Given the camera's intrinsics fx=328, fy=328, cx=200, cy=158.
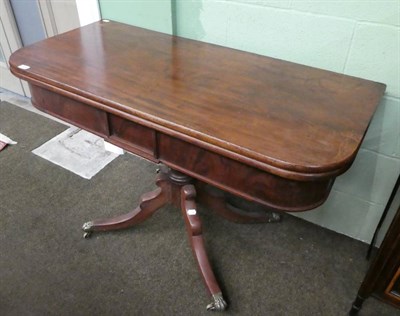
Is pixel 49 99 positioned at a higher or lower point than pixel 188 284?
higher

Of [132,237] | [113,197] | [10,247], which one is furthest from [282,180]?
[10,247]

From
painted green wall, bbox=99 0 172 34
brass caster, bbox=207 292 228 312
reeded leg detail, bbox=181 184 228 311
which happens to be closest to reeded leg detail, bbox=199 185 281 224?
reeded leg detail, bbox=181 184 228 311

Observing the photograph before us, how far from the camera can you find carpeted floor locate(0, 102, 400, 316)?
117cm

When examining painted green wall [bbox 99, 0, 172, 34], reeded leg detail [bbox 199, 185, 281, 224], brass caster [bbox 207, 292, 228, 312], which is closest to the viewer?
brass caster [bbox 207, 292, 228, 312]

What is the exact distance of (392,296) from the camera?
39.3 inches

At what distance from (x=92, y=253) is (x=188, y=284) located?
414 mm

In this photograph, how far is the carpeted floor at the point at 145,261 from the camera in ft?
3.85

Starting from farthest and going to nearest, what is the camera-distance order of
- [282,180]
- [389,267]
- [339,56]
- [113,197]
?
[113,197] → [339,56] → [389,267] → [282,180]

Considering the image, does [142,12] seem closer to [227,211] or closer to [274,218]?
[227,211]

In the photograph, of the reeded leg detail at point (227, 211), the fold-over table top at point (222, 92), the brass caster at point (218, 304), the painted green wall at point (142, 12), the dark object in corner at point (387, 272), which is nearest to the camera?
the fold-over table top at point (222, 92)

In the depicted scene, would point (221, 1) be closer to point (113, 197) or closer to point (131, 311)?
point (113, 197)

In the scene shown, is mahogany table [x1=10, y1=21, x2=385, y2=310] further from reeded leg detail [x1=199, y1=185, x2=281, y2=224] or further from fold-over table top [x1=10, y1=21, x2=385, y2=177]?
reeded leg detail [x1=199, y1=185, x2=281, y2=224]

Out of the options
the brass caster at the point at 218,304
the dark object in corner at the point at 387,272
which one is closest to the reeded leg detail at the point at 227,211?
the brass caster at the point at 218,304

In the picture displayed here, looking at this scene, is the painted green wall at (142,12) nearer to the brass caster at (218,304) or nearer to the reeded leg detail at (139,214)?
the reeded leg detail at (139,214)
